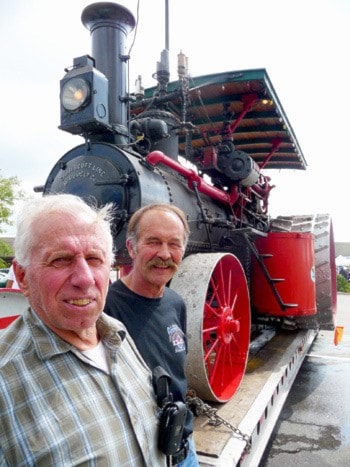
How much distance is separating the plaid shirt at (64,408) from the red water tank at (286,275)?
10.1ft

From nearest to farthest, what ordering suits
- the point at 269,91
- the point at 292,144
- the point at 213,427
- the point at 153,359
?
the point at 153,359
the point at 213,427
the point at 269,91
the point at 292,144

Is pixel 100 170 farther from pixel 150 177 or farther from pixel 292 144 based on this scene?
pixel 292 144

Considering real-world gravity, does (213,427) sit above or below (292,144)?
below

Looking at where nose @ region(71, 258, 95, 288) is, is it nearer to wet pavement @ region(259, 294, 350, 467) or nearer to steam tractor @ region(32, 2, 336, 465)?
steam tractor @ region(32, 2, 336, 465)

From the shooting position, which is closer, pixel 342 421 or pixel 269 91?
pixel 342 421

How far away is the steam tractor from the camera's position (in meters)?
2.88

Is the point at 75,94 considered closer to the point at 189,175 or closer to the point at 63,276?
the point at 189,175

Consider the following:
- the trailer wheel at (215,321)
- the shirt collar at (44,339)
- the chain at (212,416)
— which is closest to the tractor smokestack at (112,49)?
the trailer wheel at (215,321)

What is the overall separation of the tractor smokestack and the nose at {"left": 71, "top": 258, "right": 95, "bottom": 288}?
7.81 feet

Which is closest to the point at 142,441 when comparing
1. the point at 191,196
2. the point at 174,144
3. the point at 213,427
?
the point at 213,427

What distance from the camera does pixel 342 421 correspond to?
378 cm

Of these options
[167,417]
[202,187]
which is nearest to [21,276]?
[167,417]

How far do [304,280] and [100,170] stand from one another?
232 centimetres

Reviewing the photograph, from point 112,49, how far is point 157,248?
2193 millimetres
